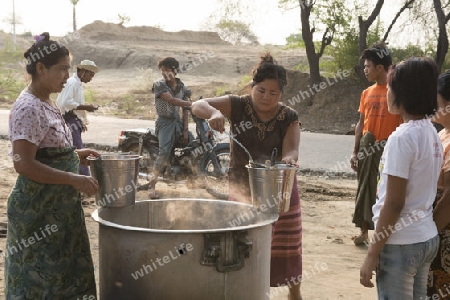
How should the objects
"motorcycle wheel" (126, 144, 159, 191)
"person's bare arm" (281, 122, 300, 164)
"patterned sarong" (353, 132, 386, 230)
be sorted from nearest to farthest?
"person's bare arm" (281, 122, 300, 164) → "patterned sarong" (353, 132, 386, 230) → "motorcycle wheel" (126, 144, 159, 191)

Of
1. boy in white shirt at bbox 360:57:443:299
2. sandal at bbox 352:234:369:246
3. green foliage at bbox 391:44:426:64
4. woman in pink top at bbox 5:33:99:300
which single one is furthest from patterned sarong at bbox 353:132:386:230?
green foliage at bbox 391:44:426:64

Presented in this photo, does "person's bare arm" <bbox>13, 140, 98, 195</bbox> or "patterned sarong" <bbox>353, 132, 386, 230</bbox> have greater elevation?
"person's bare arm" <bbox>13, 140, 98, 195</bbox>

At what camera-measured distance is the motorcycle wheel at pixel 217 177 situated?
7.35 meters

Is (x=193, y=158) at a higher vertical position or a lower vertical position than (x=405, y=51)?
lower

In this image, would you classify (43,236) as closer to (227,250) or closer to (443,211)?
(227,250)

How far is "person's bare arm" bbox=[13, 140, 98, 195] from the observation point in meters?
2.69

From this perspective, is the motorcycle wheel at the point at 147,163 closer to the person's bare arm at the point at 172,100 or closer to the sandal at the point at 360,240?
the person's bare arm at the point at 172,100

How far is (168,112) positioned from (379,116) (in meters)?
3.19

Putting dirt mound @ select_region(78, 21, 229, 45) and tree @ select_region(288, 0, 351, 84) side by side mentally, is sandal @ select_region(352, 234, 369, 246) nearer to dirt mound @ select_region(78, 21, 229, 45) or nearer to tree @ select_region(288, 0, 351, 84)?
tree @ select_region(288, 0, 351, 84)

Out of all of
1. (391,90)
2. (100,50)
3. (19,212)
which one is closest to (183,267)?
(19,212)

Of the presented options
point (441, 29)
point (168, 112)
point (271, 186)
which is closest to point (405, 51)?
point (441, 29)

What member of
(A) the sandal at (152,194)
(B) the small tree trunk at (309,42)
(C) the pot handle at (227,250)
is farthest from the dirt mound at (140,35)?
(C) the pot handle at (227,250)

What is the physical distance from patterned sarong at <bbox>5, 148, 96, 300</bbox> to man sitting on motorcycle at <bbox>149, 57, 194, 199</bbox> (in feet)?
14.1

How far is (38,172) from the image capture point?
2705 mm
